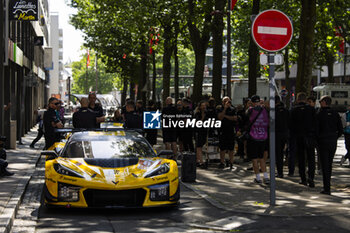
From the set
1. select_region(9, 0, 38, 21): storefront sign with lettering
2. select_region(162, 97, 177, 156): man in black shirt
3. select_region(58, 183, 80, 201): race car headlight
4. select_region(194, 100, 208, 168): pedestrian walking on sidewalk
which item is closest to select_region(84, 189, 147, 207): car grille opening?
select_region(58, 183, 80, 201): race car headlight

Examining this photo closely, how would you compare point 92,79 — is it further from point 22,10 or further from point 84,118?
point 84,118

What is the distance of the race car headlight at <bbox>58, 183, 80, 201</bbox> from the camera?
9523 millimetres

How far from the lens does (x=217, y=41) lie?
25.6 m

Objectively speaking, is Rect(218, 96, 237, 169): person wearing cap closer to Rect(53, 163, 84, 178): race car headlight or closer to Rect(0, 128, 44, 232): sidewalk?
Rect(0, 128, 44, 232): sidewalk

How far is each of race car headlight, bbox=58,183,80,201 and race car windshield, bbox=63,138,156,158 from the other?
924 mm

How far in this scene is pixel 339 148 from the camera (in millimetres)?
26359

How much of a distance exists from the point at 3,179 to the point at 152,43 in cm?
2703

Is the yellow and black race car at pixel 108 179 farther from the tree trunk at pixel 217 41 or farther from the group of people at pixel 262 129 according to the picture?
the tree trunk at pixel 217 41

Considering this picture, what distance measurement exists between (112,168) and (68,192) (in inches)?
28.6

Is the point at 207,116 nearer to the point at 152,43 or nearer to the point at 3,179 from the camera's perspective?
the point at 3,179

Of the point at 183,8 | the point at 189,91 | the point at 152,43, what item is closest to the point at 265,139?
the point at 183,8

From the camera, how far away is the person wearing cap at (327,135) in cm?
1230

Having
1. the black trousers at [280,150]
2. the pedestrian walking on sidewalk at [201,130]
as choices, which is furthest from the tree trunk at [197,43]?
the black trousers at [280,150]

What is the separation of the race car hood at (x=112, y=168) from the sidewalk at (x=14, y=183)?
39.3 inches
